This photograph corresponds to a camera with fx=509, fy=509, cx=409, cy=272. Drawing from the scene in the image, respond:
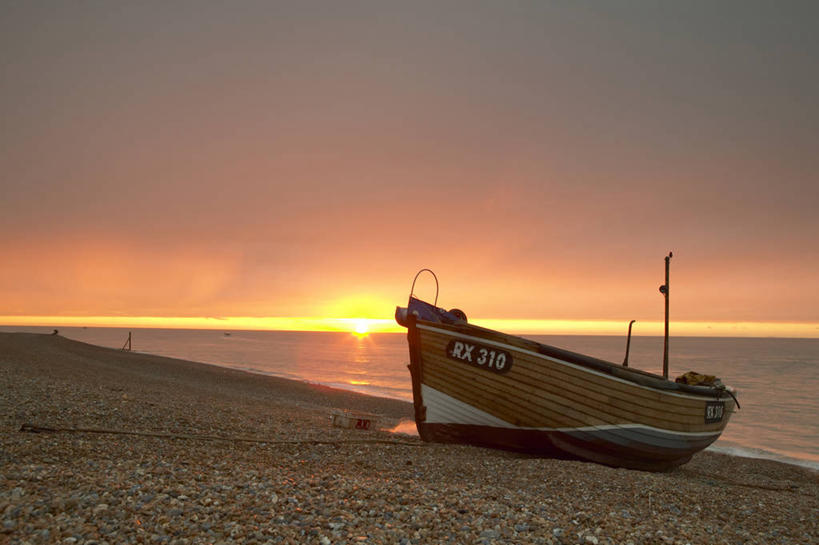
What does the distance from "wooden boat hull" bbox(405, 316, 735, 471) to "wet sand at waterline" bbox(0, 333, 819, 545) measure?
0.77 m

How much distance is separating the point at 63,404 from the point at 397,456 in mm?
8153

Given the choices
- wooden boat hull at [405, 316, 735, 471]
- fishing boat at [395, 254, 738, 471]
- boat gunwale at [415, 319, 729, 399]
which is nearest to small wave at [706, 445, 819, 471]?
fishing boat at [395, 254, 738, 471]

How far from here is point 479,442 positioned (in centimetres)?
1332

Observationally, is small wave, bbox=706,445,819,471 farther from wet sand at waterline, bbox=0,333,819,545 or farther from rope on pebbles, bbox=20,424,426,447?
rope on pebbles, bbox=20,424,426,447

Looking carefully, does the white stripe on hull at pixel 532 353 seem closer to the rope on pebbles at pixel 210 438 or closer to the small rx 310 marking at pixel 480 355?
the small rx 310 marking at pixel 480 355

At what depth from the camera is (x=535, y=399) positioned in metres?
12.4

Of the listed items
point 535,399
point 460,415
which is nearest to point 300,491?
point 460,415

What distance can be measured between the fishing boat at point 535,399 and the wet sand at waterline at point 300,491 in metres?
0.80

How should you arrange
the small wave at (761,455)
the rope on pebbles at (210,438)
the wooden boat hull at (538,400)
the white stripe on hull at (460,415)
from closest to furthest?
the rope on pebbles at (210,438), the wooden boat hull at (538,400), the white stripe on hull at (460,415), the small wave at (761,455)

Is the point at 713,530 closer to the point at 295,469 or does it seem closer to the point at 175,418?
the point at 295,469

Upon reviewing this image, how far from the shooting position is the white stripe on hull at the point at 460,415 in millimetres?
12609

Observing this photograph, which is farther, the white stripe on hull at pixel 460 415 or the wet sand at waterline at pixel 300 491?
the white stripe on hull at pixel 460 415

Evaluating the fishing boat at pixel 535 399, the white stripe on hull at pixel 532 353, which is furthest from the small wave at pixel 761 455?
the white stripe on hull at pixel 532 353

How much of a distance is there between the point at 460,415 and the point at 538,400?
83.0 inches
